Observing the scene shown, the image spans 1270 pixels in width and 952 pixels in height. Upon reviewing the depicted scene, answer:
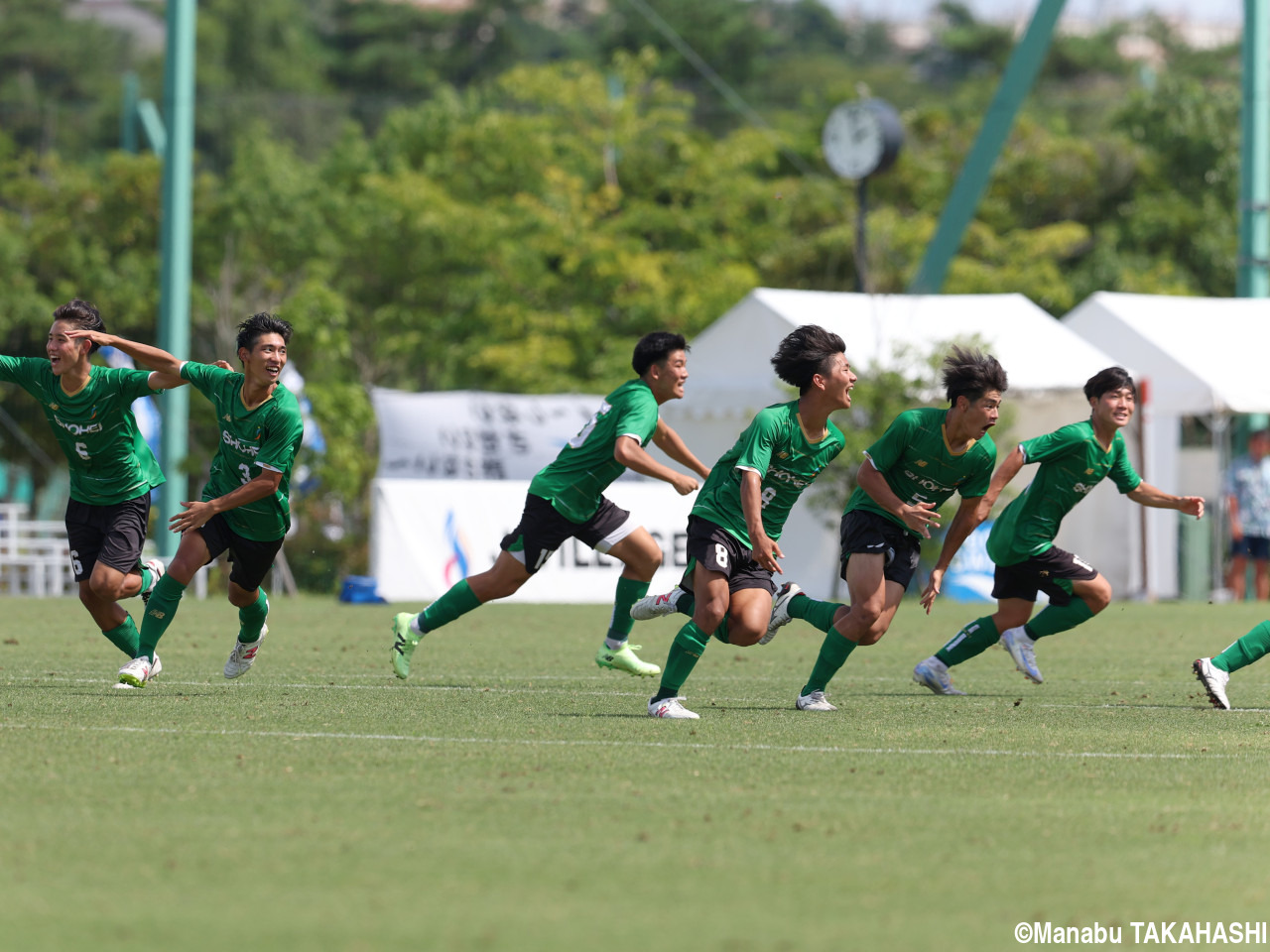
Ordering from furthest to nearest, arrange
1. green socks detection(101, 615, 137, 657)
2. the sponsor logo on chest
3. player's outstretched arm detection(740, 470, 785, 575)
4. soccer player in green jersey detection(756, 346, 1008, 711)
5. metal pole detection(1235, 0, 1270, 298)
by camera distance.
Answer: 1. metal pole detection(1235, 0, 1270, 298)
2. green socks detection(101, 615, 137, 657)
3. the sponsor logo on chest
4. soccer player in green jersey detection(756, 346, 1008, 711)
5. player's outstretched arm detection(740, 470, 785, 575)

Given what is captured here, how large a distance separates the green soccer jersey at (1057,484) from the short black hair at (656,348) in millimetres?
2308

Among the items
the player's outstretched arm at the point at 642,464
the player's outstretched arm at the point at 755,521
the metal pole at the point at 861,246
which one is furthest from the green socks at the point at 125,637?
the metal pole at the point at 861,246

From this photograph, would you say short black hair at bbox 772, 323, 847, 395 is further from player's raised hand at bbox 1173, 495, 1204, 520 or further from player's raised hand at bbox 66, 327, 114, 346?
player's raised hand at bbox 66, 327, 114, 346

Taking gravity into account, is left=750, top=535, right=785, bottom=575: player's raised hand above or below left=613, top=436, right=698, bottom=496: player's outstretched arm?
below

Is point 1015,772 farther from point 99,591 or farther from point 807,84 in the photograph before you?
point 807,84

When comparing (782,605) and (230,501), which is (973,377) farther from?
(230,501)

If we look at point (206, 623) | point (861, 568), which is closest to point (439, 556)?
point (206, 623)

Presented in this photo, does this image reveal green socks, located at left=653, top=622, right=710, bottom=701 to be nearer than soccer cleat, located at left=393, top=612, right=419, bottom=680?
Yes

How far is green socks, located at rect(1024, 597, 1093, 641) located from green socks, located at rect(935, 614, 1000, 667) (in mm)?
380

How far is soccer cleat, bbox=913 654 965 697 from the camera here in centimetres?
1056

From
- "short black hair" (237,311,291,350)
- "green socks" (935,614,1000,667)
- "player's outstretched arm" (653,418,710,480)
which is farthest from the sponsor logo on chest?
"green socks" (935,614,1000,667)

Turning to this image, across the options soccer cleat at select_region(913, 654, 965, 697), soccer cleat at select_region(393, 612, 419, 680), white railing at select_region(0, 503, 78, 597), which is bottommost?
white railing at select_region(0, 503, 78, 597)

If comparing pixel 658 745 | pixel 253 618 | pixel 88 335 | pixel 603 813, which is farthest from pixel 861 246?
pixel 603 813

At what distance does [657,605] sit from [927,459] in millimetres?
1629
